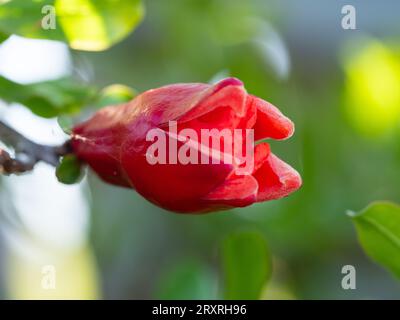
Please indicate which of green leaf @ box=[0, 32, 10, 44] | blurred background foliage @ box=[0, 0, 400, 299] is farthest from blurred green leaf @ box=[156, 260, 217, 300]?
green leaf @ box=[0, 32, 10, 44]

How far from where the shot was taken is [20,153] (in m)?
1.06

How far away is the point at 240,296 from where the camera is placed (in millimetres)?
1322

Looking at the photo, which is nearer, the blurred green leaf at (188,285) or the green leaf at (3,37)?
the green leaf at (3,37)

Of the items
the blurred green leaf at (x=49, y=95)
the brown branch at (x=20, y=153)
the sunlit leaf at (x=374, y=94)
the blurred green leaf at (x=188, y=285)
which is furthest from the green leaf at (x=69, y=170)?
the sunlit leaf at (x=374, y=94)

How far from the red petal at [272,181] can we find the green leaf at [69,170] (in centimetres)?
28

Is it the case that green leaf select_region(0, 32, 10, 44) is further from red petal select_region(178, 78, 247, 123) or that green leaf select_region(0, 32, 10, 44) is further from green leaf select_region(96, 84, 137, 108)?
red petal select_region(178, 78, 247, 123)

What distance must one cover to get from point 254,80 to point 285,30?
0.71m

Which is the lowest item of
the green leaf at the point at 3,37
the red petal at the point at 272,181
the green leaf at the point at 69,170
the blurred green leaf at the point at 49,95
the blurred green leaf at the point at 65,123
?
the red petal at the point at 272,181

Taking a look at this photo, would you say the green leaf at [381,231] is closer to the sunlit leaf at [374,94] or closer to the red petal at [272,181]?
the red petal at [272,181]

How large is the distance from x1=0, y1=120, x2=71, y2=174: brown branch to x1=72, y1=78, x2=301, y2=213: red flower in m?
0.13

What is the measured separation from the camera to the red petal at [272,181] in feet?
3.01

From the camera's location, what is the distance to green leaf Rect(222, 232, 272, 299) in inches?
52.0

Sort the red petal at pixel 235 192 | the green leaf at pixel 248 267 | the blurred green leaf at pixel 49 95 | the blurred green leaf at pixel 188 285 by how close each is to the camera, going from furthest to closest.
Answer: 1. the blurred green leaf at pixel 188 285
2. the green leaf at pixel 248 267
3. the blurred green leaf at pixel 49 95
4. the red petal at pixel 235 192
